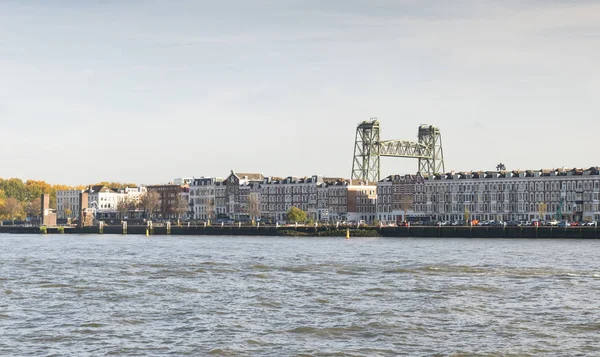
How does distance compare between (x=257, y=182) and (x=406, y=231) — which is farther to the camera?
(x=257, y=182)

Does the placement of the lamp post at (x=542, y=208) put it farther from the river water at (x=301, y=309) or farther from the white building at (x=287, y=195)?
the river water at (x=301, y=309)

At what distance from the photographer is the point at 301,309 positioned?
110ft

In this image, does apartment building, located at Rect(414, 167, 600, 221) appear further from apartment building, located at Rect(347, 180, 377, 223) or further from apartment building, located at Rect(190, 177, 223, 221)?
apartment building, located at Rect(190, 177, 223, 221)

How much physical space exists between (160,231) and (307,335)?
109m

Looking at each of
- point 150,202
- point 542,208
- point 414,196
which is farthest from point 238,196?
point 542,208

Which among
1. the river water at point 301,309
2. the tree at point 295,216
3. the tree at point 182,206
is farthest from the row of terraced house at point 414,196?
the river water at point 301,309

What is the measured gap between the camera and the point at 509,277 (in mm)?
45781

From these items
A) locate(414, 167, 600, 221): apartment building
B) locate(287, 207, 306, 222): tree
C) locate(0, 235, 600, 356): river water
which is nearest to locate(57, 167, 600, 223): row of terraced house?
locate(414, 167, 600, 221): apartment building

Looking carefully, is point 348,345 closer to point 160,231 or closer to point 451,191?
point 160,231

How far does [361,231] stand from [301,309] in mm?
81273

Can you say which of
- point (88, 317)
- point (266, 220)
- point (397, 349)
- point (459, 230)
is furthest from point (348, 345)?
point (266, 220)

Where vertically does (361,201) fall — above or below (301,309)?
above

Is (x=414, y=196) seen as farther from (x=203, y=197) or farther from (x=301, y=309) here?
(x=301, y=309)

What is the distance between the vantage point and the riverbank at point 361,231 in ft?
341
